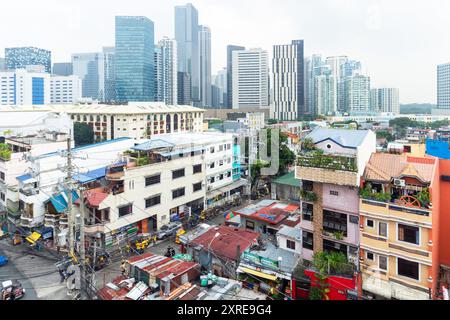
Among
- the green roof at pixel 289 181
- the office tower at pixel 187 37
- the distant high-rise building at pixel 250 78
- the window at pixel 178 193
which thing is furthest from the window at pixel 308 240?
the office tower at pixel 187 37

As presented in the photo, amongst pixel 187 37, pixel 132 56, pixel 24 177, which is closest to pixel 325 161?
pixel 24 177

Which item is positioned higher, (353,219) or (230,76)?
(230,76)

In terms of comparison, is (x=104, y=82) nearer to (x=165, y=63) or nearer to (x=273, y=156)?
(x=165, y=63)

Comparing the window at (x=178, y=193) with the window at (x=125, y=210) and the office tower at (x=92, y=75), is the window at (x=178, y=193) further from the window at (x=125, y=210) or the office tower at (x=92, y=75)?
the office tower at (x=92, y=75)

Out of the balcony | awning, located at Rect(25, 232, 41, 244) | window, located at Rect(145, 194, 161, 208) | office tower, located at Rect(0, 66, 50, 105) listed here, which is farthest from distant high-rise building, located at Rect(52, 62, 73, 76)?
the balcony

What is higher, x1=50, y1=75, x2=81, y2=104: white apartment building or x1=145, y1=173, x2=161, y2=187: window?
x1=50, y1=75, x2=81, y2=104: white apartment building

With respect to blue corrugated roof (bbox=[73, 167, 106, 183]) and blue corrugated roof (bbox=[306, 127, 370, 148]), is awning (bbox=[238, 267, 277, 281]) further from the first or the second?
blue corrugated roof (bbox=[73, 167, 106, 183])

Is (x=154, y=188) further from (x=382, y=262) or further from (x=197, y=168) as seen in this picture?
(x=382, y=262)

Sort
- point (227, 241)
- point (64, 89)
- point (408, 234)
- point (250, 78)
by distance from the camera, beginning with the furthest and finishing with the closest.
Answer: point (250, 78), point (64, 89), point (227, 241), point (408, 234)
